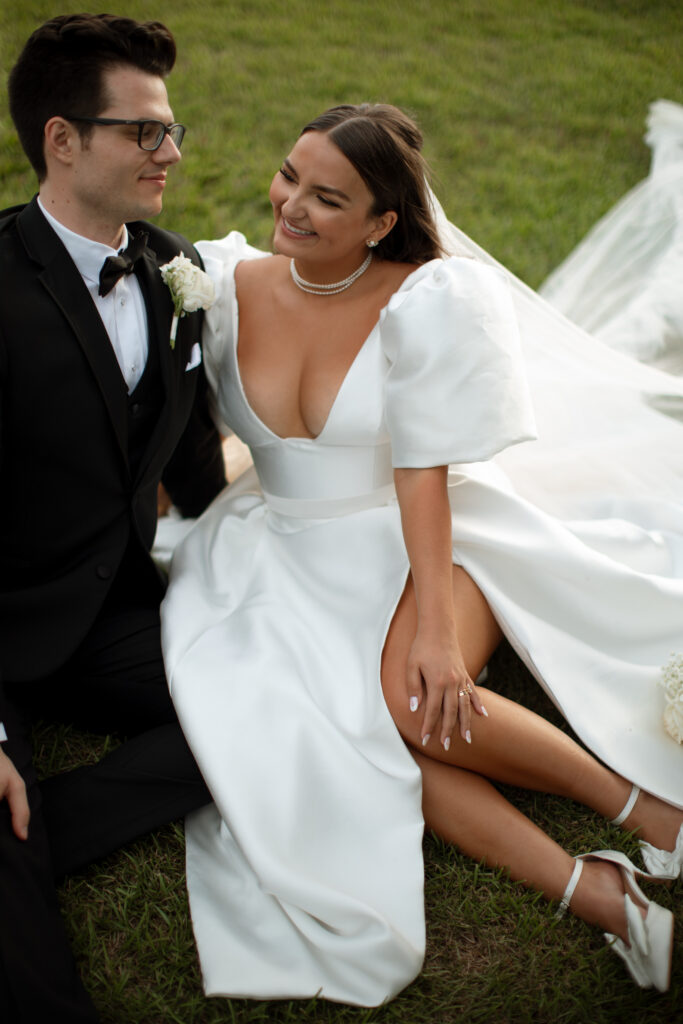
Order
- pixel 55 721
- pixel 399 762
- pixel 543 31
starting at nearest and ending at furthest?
pixel 399 762, pixel 55 721, pixel 543 31

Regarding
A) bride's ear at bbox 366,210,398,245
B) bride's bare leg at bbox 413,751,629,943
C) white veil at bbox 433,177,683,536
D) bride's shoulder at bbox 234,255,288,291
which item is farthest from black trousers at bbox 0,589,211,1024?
white veil at bbox 433,177,683,536

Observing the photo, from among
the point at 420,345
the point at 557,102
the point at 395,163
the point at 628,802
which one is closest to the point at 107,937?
the point at 628,802

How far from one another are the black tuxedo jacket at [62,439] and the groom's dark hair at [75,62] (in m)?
0.26

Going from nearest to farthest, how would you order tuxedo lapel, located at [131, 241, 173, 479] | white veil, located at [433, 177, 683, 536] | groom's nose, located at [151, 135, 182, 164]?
1. groom's nose, located at [151, 135, 182, 164]
2. tuxedo lapel, located at [131, 241, 173, 479]
3. white veil, located at [433, 177, 683, 536]

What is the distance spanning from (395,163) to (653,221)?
110 inches

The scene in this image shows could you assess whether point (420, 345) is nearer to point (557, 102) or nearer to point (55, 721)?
point (55, 721)

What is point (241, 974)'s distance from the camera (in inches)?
82.7

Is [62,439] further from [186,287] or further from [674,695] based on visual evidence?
[674,695]

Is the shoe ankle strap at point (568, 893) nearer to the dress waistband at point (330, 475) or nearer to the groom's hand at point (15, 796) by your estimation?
the dress waistband at point (330, 475)

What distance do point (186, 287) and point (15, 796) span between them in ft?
4.56

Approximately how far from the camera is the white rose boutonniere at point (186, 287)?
8.04 feet

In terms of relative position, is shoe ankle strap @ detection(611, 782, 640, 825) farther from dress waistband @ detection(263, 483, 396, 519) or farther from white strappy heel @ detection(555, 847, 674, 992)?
dress waistband @ detection(263, 483, 396, 519)

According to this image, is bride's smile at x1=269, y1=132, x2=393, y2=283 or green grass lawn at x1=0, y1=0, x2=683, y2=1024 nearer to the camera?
green grass lawn at x1=0, y1=0, x2=683, y2=1024

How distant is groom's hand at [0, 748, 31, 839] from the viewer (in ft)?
7.10
